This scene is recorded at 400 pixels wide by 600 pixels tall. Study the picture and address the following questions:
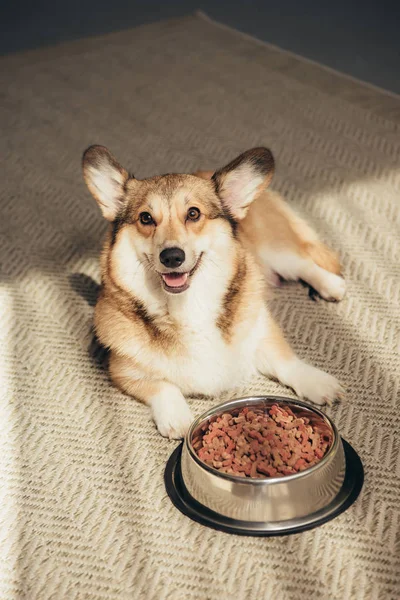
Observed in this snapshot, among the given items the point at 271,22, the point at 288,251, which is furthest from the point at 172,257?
the point at 271,22

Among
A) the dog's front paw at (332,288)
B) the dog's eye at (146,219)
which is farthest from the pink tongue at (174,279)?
the dog's front paw at (332,288)

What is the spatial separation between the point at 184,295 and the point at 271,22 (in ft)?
10.5

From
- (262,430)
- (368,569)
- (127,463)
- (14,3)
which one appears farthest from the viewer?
(14,3)

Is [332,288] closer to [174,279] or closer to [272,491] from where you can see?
[174,279]

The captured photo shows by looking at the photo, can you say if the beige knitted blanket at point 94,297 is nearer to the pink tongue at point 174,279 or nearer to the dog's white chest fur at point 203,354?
the dog's white chest fur at point 203,354

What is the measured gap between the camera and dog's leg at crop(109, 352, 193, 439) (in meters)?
1.84

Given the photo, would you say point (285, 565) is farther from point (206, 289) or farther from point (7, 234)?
point (7, 234)

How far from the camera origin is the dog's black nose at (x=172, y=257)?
69.4 inches

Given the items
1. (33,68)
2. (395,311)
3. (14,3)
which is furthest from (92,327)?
(14,3)

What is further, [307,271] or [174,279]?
[307,271]

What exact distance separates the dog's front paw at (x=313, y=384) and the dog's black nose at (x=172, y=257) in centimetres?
44

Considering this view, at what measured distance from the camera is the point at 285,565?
1488 mm

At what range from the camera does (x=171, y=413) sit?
1854 millimetres

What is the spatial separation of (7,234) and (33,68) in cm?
165
